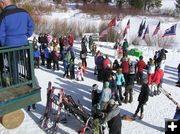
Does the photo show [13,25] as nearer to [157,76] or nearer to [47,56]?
[157,76]

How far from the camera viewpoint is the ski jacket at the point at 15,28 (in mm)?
6324

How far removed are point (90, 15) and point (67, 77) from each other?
36.9 metres

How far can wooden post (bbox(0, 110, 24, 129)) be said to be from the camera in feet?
23.3

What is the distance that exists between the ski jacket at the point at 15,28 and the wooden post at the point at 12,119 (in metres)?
1.55

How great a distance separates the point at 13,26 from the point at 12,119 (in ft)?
7.07

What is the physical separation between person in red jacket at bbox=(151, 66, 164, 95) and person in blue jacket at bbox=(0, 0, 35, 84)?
910 centimetres

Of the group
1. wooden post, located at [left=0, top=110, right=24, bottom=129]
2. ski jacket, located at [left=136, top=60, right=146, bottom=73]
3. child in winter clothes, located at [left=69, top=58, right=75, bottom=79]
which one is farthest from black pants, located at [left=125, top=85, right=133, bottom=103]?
wooden post, located at [left=0, top=110, right=24, bottom=129]

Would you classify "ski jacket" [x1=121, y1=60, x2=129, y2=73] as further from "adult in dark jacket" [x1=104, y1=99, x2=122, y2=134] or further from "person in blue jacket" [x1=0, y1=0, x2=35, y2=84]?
"person in blue jacket" [x1=0, y1=0, x2=35, y2=84]

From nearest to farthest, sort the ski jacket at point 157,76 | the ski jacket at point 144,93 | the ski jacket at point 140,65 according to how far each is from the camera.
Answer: the ski jacket at point 144,93 → the ski jacket at point 157,76 → the ski jacket at point 140,65

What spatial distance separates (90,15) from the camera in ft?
176

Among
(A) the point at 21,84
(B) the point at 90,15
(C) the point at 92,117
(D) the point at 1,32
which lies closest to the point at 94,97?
(C) the point at 92,117

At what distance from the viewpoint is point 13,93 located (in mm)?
7105

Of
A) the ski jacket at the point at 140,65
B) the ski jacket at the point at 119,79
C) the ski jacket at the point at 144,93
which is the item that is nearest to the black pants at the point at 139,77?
the ski jacket at the point at 140,65

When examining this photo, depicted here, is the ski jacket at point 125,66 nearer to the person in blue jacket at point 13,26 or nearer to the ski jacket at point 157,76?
the ski jacket at point 157,76
